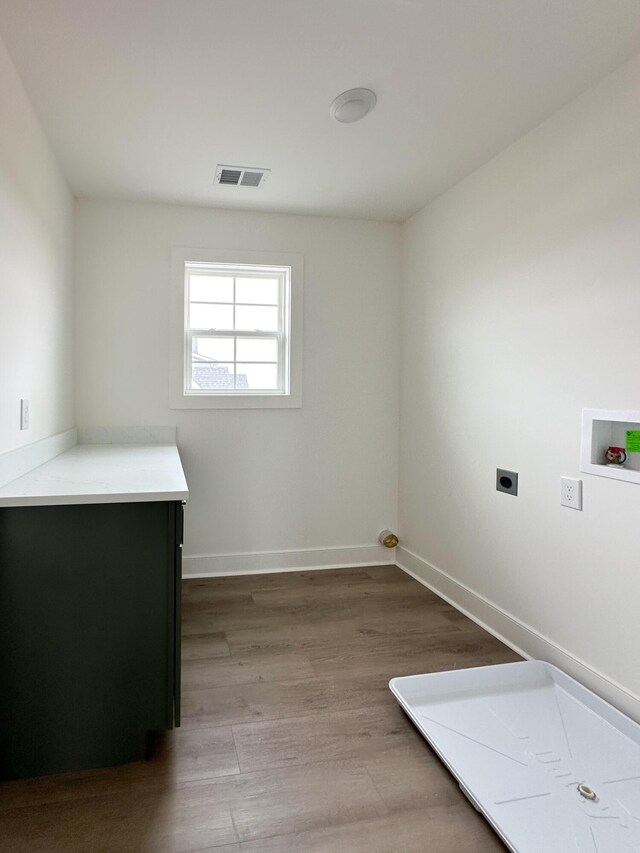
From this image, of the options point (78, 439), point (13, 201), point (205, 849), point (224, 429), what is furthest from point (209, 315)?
point (205, 849)

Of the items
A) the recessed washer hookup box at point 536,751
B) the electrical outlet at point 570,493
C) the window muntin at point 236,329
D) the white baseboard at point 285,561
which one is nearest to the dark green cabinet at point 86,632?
the recessed washer hookup box at point 536,751

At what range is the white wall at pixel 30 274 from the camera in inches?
82.6

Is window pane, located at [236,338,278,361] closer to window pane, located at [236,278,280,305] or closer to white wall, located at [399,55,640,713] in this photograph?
window pane, located at [236,278,280,305]

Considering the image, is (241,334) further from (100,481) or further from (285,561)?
(100,481)

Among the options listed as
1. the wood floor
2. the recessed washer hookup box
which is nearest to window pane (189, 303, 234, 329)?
the wood floor

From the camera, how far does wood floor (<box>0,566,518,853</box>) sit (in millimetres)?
1541

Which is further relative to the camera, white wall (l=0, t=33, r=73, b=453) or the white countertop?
white wall (l=0, t=33, r=73, b=453)

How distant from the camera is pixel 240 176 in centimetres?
311

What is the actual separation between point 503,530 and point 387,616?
2.50 ft

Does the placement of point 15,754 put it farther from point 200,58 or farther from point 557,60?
point 557,60

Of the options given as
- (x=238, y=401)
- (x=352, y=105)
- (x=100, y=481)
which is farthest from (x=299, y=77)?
(x=238, y=401)

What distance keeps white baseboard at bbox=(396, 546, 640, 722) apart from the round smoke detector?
Result: 2291 mm

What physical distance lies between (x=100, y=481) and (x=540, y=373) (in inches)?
71.5

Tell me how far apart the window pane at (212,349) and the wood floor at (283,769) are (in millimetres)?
1647
